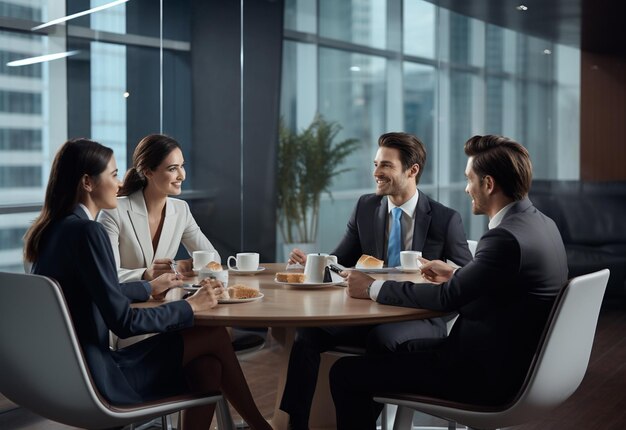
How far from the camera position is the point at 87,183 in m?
2.59

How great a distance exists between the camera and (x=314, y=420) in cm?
361

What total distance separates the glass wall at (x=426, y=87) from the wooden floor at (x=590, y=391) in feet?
Answer: 3.56

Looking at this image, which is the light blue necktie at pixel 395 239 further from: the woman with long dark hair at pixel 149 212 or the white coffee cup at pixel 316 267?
the woman with long dark hair at pixel 149 212

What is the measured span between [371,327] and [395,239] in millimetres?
498

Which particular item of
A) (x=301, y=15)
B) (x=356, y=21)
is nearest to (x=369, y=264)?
(x=356, y=21)

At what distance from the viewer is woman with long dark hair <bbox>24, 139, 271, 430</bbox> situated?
2.38 m

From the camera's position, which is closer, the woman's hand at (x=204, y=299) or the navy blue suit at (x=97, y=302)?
the navy blue suit at (x=97, y=302)

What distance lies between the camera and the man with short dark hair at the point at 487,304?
2441mm

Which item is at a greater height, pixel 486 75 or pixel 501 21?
pixel 501 21

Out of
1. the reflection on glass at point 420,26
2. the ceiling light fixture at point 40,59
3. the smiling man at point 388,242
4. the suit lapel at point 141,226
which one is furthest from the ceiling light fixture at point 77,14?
the smiling man at point 388,242

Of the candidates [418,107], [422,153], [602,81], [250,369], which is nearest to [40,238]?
[422,153]

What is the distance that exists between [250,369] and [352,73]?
2.29m

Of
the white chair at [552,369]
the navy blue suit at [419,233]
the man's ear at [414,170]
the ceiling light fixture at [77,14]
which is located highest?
the ceiling light fixture at [77,14]

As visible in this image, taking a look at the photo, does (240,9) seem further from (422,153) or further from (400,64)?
(422,153)
